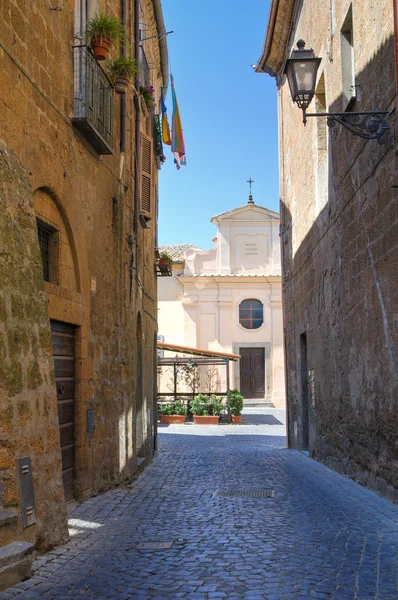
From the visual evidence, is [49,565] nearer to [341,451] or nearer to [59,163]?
[59,163]

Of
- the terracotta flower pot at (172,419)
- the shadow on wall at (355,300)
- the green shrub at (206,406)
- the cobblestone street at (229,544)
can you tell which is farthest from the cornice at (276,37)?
the terracotta flower pot at (172,419)

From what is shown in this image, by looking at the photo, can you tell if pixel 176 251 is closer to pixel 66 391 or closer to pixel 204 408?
pixel 204 408

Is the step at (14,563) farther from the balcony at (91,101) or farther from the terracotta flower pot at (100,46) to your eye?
the terracotta flower pot at (100,46)

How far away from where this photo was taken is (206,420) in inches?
979

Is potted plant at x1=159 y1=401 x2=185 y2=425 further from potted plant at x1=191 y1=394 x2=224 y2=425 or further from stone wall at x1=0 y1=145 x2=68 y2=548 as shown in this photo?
stone wall at x1=0 y1=145 x2=68 y2=548

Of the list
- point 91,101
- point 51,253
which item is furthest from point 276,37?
point 51,253

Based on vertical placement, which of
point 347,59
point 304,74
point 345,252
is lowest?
point 345,252

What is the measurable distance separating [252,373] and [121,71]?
1050 inches

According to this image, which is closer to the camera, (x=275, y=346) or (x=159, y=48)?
(x=159, y=48)

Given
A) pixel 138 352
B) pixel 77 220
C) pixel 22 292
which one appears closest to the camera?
pixel 22 292

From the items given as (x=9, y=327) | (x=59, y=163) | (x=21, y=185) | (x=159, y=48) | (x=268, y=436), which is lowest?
(x=268, y=436)

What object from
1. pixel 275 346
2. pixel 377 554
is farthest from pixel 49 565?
pixel 275 346

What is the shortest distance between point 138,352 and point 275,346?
22741 millimetres

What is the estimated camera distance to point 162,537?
238 inches
